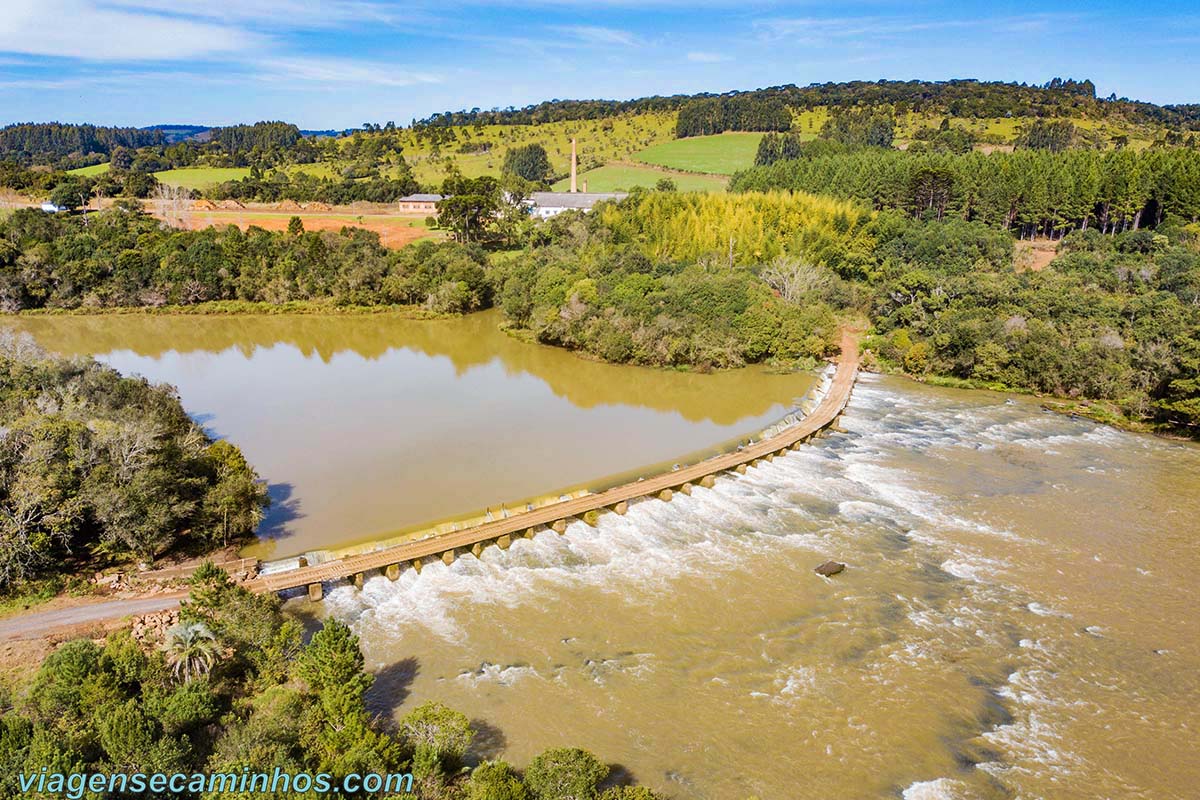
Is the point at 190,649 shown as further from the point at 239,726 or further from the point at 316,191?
the point at 316,191

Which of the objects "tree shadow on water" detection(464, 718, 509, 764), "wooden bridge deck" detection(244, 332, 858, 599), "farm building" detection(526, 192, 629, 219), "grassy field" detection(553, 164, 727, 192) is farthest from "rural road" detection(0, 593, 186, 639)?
"grassy field" detection(553, 164, 727, 192)

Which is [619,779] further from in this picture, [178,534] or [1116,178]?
[1116,178]

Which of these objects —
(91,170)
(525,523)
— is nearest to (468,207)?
(525,523)

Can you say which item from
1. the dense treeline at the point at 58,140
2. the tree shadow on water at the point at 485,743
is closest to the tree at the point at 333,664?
the tree shadow on water at the point at 485,743

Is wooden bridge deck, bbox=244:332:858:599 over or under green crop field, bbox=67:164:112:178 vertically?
under

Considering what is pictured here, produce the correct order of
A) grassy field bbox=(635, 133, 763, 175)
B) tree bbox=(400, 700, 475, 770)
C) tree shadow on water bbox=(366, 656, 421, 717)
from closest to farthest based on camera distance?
tree bbox=(400, 700, 475, 770), tree shadow on water bbox=(366, 656, 421, 717), grassy field bbox=(635, 133, 763, 175)

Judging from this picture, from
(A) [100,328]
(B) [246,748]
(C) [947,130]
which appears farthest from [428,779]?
(C) [947,130]

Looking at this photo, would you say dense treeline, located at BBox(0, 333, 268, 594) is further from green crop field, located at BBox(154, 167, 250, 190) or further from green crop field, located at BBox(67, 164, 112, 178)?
green crop field, located at BBox(67, 164, 112, 178)
